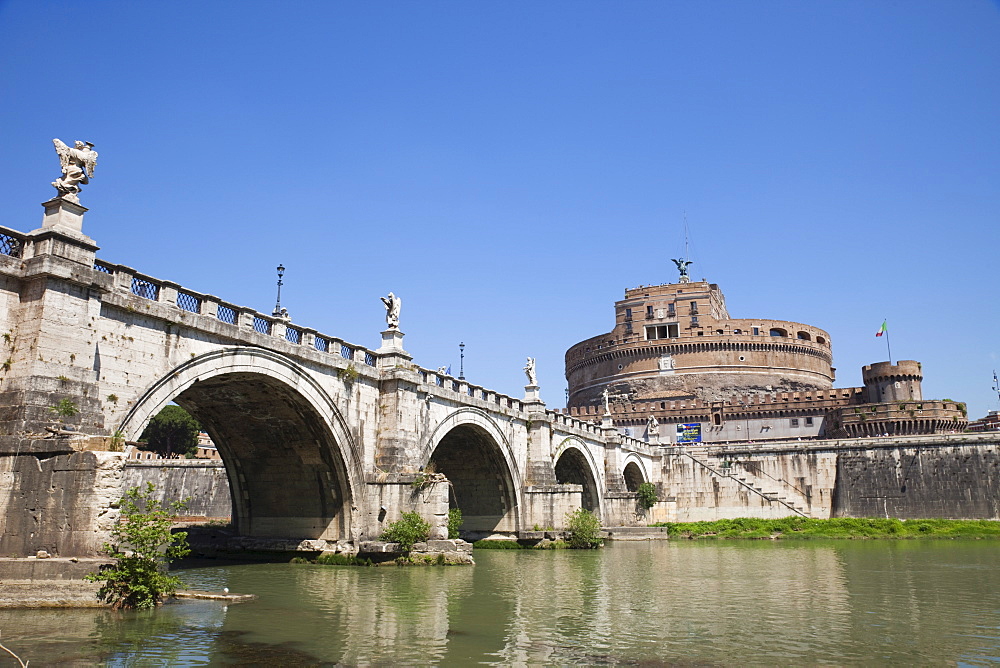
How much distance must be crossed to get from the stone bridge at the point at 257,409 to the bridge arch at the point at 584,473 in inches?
59.4

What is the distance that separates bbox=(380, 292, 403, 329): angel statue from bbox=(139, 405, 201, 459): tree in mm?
45351

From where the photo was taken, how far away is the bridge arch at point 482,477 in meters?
33.8

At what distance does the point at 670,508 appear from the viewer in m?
59.2

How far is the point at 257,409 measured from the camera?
23.5m

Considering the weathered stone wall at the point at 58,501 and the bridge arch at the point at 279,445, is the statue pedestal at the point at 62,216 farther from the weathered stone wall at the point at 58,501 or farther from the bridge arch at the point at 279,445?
the bridge arch at the point at 279,445

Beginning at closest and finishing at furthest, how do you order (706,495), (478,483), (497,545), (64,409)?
(64,409) → (497,545) → (478,483) → (706,495)

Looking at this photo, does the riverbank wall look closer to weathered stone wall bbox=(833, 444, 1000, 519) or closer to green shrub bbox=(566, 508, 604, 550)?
weathered stone wall bbox=(833, 444, 1000, 519)

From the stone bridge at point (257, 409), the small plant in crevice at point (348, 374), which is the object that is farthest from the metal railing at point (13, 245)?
the small plant in crevice at point (348, 374)

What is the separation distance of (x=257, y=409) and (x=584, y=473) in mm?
27050

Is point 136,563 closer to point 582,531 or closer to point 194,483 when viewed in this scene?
point 582,531

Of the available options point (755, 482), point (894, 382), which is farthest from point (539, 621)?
point (894, 382)

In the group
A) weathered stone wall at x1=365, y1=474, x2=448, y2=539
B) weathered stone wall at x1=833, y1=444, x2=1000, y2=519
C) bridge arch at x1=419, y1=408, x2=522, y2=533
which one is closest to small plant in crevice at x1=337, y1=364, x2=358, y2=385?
weathered stone wall at x1=365, y1=474, x2=448, y2=539

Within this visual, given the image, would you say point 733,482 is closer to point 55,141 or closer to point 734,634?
point 734,634

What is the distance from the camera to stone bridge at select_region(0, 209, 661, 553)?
14.4 metres
